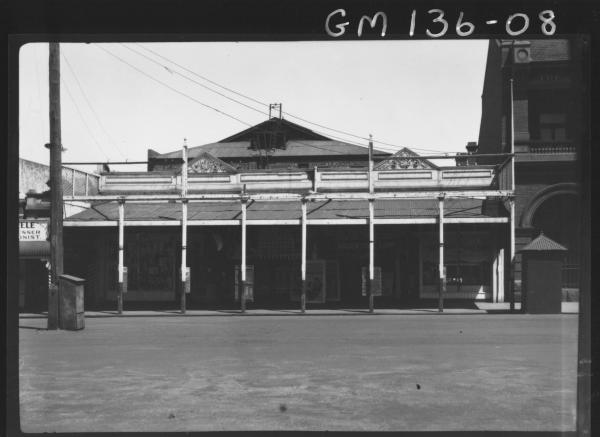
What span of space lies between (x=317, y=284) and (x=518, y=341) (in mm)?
13028

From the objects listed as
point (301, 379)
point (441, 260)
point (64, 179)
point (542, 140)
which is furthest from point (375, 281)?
point (301, 379)

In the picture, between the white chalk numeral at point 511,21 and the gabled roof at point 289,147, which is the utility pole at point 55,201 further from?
the gabled roof at point 289,147

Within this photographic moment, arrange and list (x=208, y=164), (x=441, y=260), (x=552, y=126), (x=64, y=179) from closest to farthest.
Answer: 1. (x=441, y=260)
2. (x=64, y=179)
3. (x=552, y=126)
4. (x=208, y=164)

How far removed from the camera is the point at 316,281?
26.5 m

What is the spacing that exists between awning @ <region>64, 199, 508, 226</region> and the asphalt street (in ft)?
23.4

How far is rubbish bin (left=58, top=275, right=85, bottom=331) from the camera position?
17219mm

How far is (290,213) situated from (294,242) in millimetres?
1347

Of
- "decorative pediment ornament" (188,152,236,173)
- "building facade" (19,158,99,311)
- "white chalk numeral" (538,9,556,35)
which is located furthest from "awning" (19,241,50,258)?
"white chalk numeral" (538,9,556,35)

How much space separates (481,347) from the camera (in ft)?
43.1

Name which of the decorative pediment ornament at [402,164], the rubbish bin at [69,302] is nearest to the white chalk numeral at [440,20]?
the rubbish bin at [69,302]

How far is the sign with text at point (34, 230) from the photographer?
23797 millimetres

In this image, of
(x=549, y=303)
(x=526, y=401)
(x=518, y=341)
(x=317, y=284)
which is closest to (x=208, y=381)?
→ (x=526, y=401)

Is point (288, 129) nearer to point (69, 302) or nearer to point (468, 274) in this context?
point (468, 274)

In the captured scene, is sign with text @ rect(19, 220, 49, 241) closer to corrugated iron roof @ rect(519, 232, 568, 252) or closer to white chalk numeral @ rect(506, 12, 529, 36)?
corrugated iron roof @ rect(519, 232, 568, 252)
